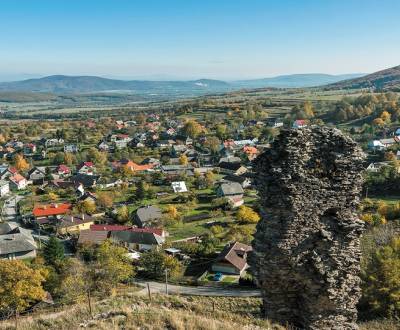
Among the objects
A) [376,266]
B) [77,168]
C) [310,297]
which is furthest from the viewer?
[77,168]

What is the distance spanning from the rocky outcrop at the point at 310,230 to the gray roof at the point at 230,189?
4402 cm

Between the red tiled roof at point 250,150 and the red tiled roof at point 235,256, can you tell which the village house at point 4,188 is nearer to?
the red tiled roof at point 250,150

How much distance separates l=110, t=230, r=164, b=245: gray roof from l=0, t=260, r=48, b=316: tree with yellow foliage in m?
14.2

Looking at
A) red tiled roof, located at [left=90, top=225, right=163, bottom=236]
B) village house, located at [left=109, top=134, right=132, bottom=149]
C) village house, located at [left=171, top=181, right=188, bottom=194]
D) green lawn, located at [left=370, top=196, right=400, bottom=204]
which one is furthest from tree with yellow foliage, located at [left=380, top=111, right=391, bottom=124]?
red tiled roof, located at [left=90, top=225, right=163, bottom=236]

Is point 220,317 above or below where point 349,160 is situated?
below

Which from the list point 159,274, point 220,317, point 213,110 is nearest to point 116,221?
point 159,274

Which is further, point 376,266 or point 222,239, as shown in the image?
point 222,239

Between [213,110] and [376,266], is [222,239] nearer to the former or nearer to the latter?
[376,266]

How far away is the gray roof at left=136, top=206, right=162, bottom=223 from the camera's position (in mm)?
46312

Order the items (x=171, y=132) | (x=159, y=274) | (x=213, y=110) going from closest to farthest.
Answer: (x=159, y=274), (x=171, y=132), (x=213, y=110)

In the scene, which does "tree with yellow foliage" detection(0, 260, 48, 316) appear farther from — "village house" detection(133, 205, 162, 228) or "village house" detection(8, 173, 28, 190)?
"village house" detection(8, 173, 28, 190)

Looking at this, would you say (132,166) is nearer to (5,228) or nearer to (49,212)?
(49,212)

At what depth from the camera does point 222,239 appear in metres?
40.9

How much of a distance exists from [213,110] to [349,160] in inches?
6026
